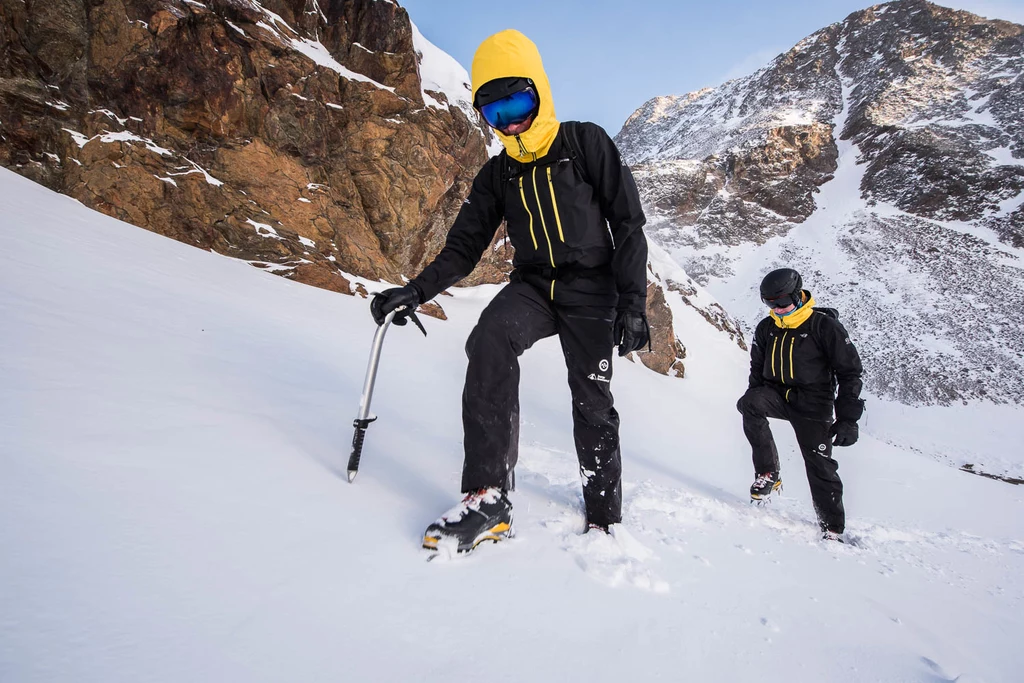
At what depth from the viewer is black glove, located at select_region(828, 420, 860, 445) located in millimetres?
3292

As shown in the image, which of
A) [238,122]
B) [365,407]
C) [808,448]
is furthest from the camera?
[238,122]

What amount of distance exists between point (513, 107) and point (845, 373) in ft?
10.2

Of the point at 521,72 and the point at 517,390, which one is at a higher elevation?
the point at 521,72

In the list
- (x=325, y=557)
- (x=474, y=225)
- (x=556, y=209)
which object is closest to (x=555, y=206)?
(x=556, y=209)

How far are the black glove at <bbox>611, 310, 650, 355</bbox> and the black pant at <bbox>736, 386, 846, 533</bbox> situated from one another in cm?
223

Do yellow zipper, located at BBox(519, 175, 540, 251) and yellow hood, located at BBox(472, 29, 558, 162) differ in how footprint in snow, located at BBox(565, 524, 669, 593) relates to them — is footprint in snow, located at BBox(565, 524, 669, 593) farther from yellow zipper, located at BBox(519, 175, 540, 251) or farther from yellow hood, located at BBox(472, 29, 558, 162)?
yellow hood, located at BBox(472, 29, 558, 162)

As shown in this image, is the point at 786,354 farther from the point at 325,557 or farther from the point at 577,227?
the point at 325,557

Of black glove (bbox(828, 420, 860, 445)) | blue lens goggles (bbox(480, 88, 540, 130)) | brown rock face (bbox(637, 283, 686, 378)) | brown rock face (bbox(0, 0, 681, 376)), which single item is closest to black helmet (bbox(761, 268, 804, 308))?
black glove (bbox(828, 420, 860, 445))

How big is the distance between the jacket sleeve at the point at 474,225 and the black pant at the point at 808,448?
2778 millimetres

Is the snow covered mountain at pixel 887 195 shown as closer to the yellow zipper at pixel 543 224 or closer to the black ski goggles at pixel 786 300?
the black ski goggles at pixel 786 300

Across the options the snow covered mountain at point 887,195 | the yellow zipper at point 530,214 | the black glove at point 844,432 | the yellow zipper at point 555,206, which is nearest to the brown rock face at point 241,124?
the yellow zipper at point 530,214

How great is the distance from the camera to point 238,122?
7660 millimetres

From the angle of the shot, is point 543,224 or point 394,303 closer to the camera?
point 394,303

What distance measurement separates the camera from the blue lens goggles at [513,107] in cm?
189
